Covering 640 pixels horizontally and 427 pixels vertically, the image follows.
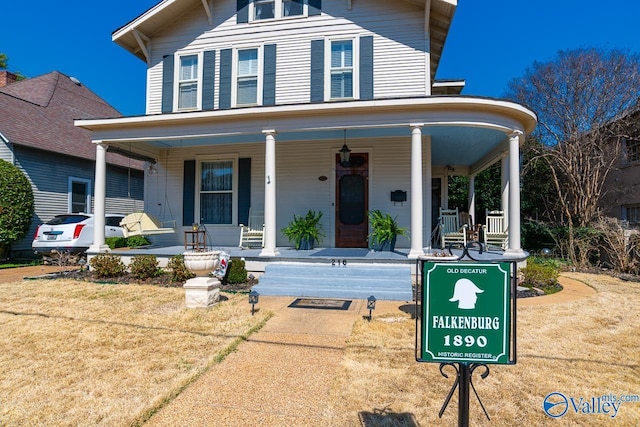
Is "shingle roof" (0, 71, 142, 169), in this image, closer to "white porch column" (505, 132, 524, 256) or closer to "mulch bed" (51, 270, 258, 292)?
"mulch bed" (51, 270, 258, 292)

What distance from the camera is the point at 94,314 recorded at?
4992 millimetres

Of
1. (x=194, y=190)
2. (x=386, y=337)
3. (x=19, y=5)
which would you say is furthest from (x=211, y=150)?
(x=19, y=5)

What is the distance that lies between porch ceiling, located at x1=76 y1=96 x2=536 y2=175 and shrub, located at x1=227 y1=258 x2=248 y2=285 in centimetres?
294

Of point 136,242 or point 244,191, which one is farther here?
point 136,242

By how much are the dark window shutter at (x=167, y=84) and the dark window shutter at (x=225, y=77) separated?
1.49 m

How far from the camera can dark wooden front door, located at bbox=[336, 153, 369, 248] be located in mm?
9297

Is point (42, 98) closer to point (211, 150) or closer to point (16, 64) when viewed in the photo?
point (211, 150)

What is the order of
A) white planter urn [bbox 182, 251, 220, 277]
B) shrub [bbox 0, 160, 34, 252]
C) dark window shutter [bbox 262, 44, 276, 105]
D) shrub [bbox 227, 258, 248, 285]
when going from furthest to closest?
1. shrub [bbox 0, 160, 34, 252]
2. dark window shutter [bbox 262, 44, 276, 105]
3. shrub [bbox 227, 258, 248, 285]
4. white planter urn [bbox 182, 251, 220, 277]

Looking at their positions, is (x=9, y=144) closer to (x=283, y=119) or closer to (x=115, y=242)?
(x=115, y=242)

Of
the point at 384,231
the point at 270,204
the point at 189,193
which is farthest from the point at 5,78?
the point at 384,231

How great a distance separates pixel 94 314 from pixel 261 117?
4895mm

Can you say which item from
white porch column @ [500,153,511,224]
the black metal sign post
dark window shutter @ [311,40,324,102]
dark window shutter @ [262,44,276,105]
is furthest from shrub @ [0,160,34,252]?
white porch column @ [500,153,511,224]

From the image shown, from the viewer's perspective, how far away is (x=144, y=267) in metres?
7.43

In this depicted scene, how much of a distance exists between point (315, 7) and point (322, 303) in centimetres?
775
